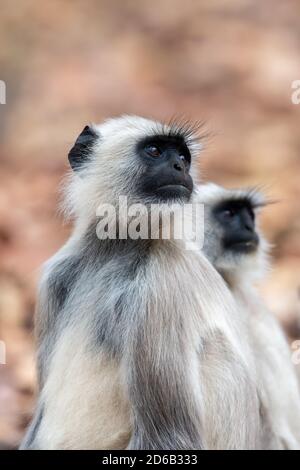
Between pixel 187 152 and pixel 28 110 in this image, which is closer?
pixel 187 152

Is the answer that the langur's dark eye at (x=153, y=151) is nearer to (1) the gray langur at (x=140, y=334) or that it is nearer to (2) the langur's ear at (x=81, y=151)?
(1) the gray langur at (x=140, y=334)

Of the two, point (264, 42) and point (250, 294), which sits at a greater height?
point (264, 42)

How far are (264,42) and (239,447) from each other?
8.19 metres

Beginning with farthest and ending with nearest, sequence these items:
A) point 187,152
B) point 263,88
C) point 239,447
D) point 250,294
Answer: point 263,88 < point 250,294 < point 187,152 < point 239,447

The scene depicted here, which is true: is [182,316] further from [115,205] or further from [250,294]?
[250,294]

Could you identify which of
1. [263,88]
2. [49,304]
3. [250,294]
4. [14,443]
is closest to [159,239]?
[49,304]

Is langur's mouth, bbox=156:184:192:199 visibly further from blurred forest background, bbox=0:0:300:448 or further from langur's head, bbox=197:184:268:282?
blurred forest background, bbox=0:0:300:448

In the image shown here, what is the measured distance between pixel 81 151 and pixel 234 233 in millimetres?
1820

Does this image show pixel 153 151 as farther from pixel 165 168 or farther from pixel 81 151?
pixel 81 151

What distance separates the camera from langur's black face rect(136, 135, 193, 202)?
427cm

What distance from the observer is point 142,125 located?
183 inches

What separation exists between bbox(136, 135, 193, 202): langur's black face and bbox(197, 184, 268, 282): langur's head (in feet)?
5.19
